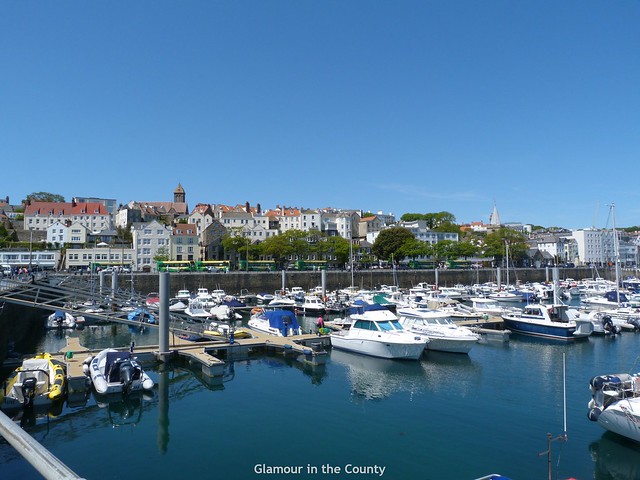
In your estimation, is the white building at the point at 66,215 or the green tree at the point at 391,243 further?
the white building at the point at 66,215

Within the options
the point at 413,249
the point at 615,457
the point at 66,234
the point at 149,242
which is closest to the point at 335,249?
the point at 413,249

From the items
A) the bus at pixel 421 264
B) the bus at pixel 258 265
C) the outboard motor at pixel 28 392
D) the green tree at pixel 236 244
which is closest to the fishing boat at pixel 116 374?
the outboard motor at pixel 28 392

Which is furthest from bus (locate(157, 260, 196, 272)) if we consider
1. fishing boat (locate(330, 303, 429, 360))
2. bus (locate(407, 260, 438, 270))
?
fishing boat (locate(330, 303, 429, 360))

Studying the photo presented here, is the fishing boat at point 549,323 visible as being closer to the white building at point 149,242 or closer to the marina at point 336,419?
the marina at point 336,419

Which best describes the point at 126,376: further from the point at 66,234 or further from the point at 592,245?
the point at 592,245

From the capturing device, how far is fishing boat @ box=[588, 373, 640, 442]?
15055mm

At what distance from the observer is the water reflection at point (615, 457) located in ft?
45.4

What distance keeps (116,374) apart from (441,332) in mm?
20475

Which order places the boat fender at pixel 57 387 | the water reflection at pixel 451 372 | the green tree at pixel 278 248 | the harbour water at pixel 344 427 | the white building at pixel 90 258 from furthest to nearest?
the green tree at pixel 278 248 → the white building at pixel 90 258 → the water reflection at pixel 451 372 → the boat fender at pixel 57 387 → the harbour water at pixel 344 427

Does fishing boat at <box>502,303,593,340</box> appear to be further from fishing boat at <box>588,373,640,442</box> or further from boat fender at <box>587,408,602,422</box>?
boat fender at <box>587,408,602,422</box>

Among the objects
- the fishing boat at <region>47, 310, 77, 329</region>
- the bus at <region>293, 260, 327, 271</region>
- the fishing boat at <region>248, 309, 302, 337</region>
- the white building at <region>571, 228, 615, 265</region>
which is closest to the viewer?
the fishing boat at <region>248, 309, 302, 337</region>

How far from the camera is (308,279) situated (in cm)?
7956

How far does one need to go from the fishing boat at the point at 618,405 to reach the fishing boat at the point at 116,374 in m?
18.8

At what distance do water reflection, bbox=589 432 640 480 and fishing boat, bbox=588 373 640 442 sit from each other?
0.39 meters
